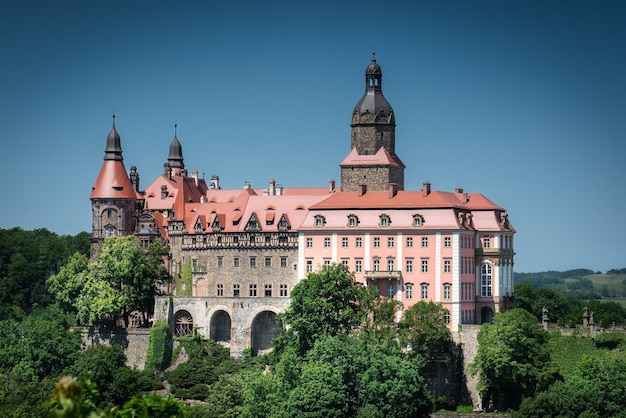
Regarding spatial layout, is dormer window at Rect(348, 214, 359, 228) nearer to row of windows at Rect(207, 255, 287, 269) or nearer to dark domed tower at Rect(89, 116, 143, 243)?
row of windows at Rect(207, 255, 287, 269)

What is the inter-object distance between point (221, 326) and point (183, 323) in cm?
291

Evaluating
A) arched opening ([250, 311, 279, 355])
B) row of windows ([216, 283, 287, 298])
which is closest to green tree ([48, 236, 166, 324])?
row of windows ([216, 283, 287, 298])

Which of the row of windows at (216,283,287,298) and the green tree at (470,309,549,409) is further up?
the row of windows at (216,283,287,298)

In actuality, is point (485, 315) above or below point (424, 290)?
below

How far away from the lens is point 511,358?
8012cm

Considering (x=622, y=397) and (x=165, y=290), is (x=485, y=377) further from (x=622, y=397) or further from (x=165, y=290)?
(x=165, y=290)

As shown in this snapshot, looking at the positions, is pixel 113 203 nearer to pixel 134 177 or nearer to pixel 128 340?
pixel 134 177

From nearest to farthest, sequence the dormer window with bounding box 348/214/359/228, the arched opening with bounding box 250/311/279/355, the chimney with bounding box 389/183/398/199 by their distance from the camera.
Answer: the dormer window with bounding box 348/214/359/228, the chimney with bounding box 389/183/398/199, the arched opening with bounding box 250/311/279/355

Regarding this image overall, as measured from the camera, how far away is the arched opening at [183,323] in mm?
96750

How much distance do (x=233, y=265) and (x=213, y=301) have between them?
4579 mm

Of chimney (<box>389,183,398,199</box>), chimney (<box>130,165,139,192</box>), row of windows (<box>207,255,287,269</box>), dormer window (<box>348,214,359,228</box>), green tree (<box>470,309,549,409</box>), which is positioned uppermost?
chimney (<box>130,165,139,192</box>)

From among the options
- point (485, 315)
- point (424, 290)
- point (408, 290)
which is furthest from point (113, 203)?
point (485, 315)

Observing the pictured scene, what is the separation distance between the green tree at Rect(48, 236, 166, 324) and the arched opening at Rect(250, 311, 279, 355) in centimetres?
933

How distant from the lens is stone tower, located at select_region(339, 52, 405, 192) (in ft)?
320
